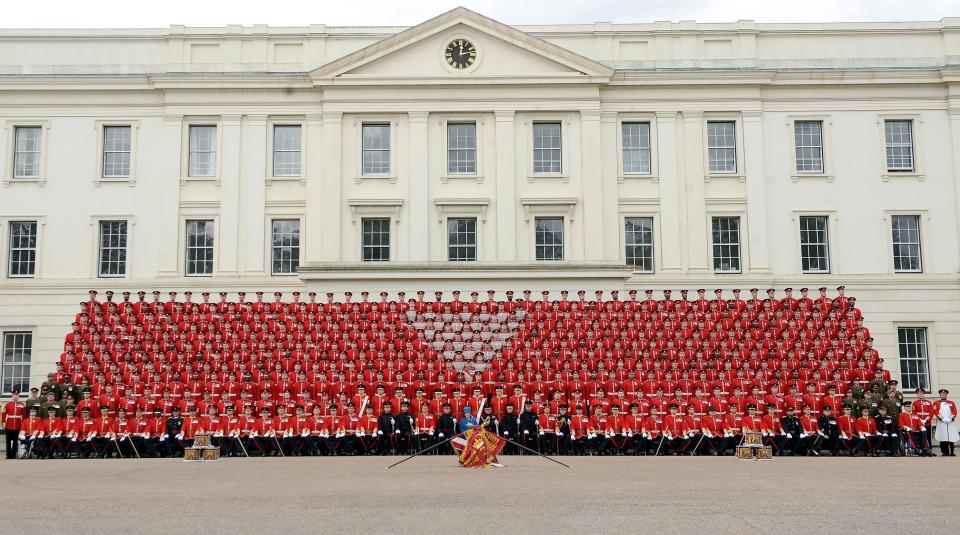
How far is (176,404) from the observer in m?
22.9

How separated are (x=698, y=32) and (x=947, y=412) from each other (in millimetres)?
15933

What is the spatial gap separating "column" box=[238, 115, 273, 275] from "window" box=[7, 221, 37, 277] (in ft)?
22.5

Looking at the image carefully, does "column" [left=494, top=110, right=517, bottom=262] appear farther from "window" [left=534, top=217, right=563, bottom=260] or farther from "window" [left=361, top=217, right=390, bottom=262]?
"window" [left=361, top=217, right=390, bottom=262]

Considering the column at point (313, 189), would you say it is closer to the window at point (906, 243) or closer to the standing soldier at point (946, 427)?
the standing soldier at point (946, 427)

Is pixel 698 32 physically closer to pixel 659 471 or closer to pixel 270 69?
pixel 270 69

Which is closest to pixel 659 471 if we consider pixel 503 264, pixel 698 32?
pixel 503 264

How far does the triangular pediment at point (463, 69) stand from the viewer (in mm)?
32250

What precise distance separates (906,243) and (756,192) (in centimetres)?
522

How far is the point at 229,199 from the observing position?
3256 cm

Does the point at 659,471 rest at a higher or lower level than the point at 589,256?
lower

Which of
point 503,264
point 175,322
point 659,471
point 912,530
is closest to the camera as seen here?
point 912,530

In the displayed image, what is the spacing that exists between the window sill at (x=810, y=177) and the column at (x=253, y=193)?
1732 cm

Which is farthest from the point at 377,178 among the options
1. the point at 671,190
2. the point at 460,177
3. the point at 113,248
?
the point at 671,190

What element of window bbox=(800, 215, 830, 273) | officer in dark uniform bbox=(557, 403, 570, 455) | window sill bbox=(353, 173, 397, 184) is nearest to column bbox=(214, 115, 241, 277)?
window sill bbox=(353, 173, 397, 184)
